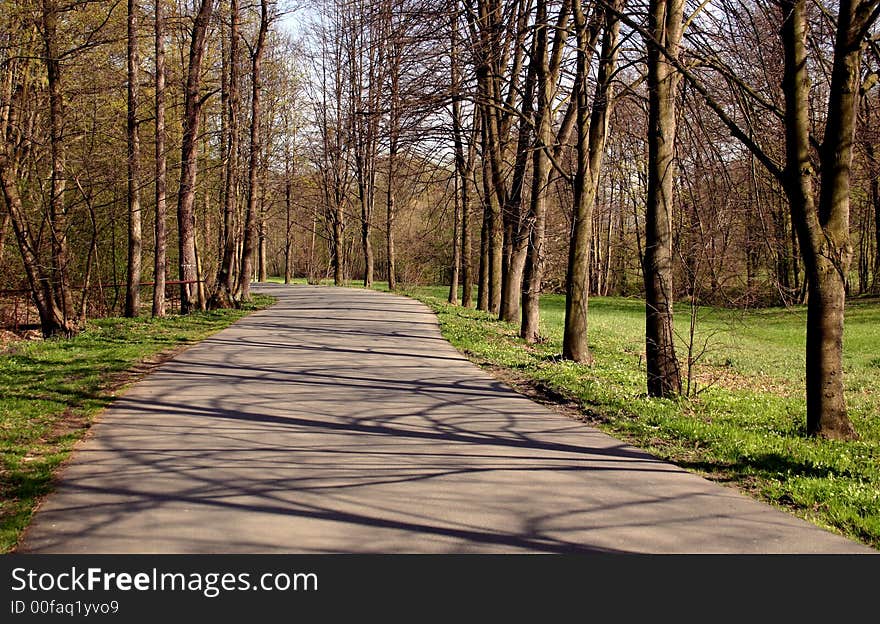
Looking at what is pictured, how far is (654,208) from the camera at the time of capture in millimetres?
11484

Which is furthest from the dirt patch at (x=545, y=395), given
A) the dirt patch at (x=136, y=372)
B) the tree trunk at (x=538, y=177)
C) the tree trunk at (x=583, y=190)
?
the dirt patch at (x=136, y=372)

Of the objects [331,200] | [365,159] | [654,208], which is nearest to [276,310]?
[654,208]

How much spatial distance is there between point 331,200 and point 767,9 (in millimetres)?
47378

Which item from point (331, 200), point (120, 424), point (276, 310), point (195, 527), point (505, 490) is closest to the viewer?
point (195, 527)

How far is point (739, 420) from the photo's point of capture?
9.68m

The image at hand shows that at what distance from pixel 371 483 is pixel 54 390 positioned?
583cm

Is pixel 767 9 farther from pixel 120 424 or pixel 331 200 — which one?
pixel 331 200

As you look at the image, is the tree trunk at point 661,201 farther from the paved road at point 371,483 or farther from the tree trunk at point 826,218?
the tree trunk at point 826,218

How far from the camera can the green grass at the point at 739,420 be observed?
652 cm

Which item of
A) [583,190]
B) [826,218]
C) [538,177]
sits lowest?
[826,218]

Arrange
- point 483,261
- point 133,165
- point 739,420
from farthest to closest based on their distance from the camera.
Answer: point 483,261
point 133,165
point 739,420

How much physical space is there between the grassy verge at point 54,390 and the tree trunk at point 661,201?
23.7ft

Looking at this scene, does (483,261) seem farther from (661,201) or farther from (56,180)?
(661,201)

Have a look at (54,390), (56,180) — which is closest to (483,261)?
(56,180)
